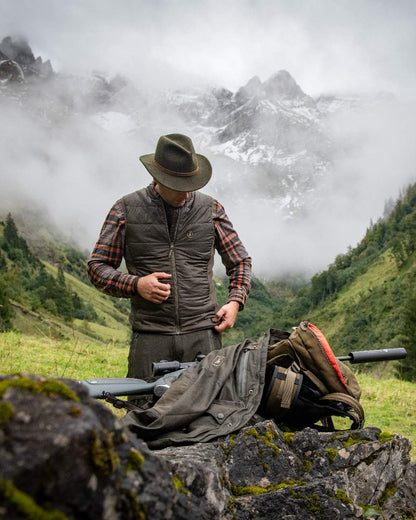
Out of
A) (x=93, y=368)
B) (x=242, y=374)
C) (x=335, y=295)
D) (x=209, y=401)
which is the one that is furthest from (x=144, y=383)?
(x=335, y=295)

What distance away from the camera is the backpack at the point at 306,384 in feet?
11.2

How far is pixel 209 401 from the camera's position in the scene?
11.0ft

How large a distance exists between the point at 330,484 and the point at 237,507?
57 centimetres

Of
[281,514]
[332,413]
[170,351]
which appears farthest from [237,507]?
[170,351]

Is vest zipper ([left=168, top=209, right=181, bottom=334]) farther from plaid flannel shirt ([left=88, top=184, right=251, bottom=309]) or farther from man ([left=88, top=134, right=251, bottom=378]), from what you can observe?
plaid flannel shirt ([left=88, top=184, right=251, bottom=309])

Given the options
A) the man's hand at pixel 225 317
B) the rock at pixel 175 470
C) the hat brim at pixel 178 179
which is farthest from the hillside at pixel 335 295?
the rock at pixel 175 470

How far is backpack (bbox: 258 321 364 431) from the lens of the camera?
3424mm

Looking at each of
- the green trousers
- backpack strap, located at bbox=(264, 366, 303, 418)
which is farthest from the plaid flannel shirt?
backpack strap, located at bbox=(264, 366, 303, 418)

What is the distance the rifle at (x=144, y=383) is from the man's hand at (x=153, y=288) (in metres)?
0.73

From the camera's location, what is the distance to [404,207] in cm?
14338

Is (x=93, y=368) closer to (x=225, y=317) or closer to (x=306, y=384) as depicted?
(x=225, y=317)

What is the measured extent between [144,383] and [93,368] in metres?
7.49

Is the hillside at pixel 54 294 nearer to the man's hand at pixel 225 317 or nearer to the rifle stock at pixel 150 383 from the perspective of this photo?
the man's hand at pixel 225 317

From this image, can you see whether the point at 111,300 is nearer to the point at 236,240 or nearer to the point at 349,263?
the point at 349,263
